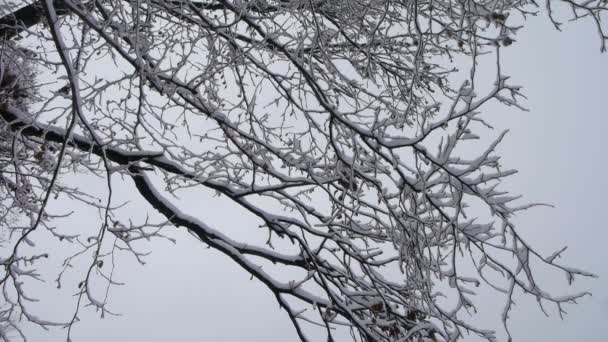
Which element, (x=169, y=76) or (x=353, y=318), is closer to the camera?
(x=169, y=76)

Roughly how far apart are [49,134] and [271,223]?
2.03 metres

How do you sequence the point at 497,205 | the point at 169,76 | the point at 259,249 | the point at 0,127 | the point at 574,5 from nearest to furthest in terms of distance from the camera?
the point at 574,5 → the point at 497,205 → the point at 169,76 → the point at 259,249 → the point at 0,127

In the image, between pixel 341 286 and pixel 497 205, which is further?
pixel 341 286

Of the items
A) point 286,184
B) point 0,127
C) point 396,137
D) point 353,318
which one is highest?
point 0,127

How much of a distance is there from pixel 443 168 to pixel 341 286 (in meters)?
1.66

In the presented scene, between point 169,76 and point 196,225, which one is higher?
point 169,76

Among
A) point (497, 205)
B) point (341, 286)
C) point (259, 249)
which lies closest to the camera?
point (497, 205)

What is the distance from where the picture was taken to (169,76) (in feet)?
10.6

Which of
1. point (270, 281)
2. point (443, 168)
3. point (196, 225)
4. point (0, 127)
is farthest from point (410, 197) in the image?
point (0, 127)

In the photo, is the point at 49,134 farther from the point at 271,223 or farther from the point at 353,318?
the point at 353,318

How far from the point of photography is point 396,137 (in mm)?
2600

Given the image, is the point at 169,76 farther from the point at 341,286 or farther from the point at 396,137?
the point at 341,286

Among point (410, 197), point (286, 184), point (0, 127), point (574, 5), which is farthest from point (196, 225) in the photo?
point (574, 5)

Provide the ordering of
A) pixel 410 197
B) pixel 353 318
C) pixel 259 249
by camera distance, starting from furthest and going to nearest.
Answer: pixel 259 249
pixel 353 318
pixel 410 197
